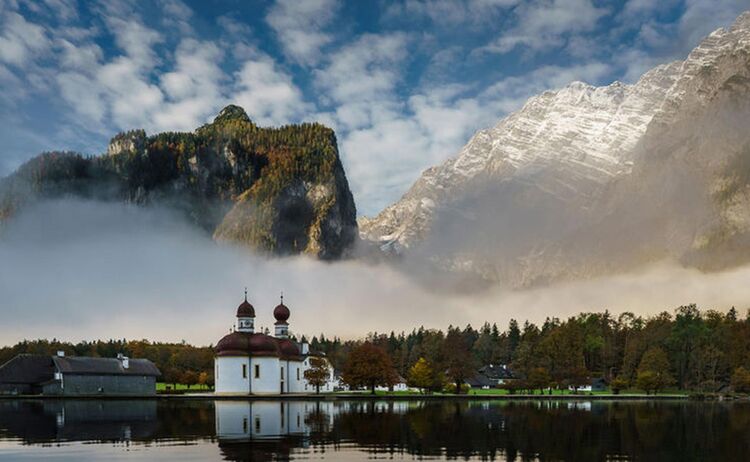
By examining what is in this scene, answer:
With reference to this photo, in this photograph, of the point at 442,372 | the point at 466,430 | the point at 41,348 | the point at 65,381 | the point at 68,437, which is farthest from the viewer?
the point at 41,348

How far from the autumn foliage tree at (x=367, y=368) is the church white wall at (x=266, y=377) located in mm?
11166

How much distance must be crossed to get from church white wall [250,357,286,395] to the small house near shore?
18066 millimetres

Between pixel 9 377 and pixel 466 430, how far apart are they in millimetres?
A: 100916

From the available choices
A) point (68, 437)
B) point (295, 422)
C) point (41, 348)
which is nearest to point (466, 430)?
point (295, 422)

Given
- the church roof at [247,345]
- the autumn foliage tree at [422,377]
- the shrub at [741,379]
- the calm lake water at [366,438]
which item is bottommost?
the shrub at [741,379]

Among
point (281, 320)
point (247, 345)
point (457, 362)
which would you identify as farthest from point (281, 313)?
point (457, 362)

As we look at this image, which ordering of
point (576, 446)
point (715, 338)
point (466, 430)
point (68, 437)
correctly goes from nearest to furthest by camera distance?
point (576, 446)
point (68, 437)
point (466, 430)
point (715, 338)

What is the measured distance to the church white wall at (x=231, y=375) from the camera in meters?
124

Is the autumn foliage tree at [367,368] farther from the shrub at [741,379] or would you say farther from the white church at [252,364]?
the shrub at [741,379]

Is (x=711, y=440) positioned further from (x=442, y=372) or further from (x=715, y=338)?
(x=715, y=338)

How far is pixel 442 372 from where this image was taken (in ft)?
465

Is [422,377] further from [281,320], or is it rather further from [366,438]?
[366,438]

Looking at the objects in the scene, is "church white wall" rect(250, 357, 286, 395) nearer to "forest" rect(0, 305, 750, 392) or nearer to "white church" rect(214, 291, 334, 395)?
"white church" rect(214, 291, 334, 395)

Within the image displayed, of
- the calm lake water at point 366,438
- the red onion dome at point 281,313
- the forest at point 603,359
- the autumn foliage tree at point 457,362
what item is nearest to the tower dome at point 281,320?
the red onion dome at point 281,313
